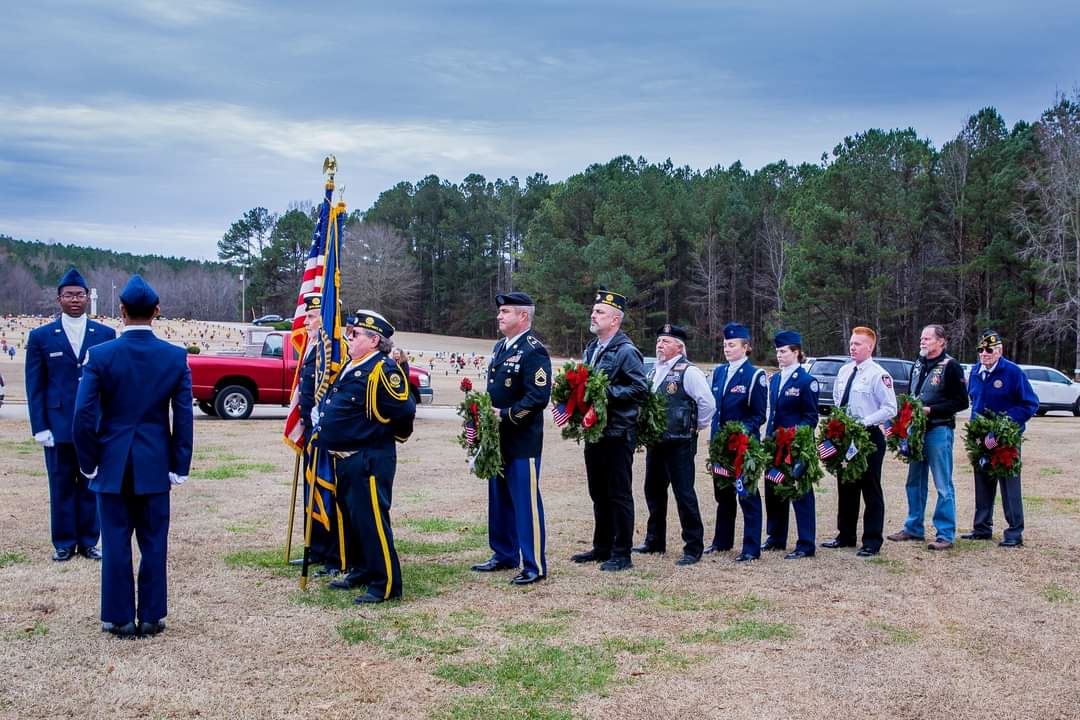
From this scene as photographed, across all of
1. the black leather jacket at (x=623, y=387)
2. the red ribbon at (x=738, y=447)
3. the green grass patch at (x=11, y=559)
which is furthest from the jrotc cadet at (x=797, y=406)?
the green grass patch at (x=11, y=559)

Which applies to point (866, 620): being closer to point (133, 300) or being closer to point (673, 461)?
point (673, 461)

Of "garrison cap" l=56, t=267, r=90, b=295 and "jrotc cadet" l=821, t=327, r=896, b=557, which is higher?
"garrison cap" l=56, t=267, r=90, b=295

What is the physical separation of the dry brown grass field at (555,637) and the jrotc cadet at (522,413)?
0.37m

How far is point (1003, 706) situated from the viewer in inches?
184

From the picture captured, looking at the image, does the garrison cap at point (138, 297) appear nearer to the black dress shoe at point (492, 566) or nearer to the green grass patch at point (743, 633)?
the black dress shoe at point (492, 566)

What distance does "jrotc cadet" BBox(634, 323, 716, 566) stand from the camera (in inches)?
302

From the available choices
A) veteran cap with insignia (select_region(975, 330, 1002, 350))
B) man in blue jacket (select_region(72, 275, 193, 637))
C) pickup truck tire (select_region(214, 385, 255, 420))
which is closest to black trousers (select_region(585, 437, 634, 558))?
man in blue jacket (select_region(72, 275, 193, 637))

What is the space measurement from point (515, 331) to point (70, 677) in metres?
3.66

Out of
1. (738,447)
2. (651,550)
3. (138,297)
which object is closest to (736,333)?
(738,447)

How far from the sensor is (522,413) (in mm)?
6910

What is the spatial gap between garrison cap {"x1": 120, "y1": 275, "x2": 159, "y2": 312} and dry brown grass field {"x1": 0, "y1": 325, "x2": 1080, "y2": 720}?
6.39 feet

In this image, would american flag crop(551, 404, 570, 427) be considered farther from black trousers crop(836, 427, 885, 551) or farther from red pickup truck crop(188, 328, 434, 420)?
red pickup truck crop(188, 328, 434, 420)

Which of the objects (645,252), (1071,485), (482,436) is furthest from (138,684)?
(645,252)

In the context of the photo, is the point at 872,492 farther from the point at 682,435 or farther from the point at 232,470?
the point at 232,470
